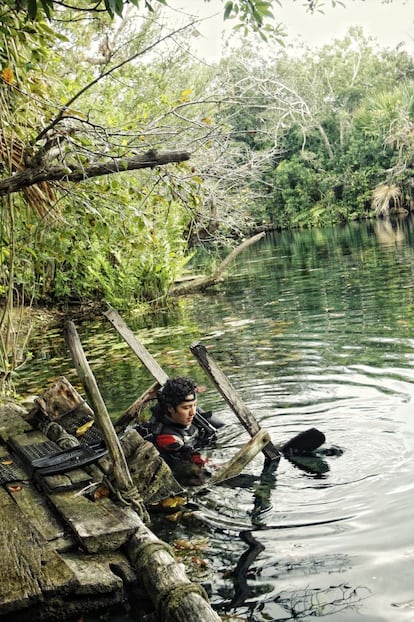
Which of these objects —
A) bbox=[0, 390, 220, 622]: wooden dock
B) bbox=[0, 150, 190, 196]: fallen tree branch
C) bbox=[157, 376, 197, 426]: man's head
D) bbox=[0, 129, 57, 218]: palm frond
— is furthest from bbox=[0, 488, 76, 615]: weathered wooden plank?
bbox=[0, 129, 57, 218]: palm frond

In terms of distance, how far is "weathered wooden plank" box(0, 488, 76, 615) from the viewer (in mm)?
3748

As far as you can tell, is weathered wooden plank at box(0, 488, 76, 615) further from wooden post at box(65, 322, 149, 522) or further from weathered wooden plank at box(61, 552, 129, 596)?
wooden post at box(65, 322, 149, 522)

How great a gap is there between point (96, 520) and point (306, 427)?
330cm

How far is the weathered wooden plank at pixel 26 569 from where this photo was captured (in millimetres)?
3748

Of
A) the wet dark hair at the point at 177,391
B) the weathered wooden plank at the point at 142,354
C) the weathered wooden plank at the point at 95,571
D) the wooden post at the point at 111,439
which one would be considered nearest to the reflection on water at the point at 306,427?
the wooden post at the point at 111,439

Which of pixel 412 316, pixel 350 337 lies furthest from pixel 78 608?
pixel 412 316

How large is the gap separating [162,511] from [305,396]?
3.28m

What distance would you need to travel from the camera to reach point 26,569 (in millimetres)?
3977

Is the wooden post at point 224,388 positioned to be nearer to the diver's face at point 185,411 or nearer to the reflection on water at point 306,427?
the diver's face at point 185,411

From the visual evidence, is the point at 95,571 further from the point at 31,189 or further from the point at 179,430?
the point at 31,189

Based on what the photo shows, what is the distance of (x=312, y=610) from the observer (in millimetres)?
3869

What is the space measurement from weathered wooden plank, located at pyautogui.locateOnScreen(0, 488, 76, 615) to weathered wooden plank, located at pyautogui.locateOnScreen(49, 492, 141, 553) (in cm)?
22

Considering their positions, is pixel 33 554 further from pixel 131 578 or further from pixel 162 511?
pixel 162 511

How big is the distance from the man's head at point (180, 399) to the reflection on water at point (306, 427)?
2.07ft
